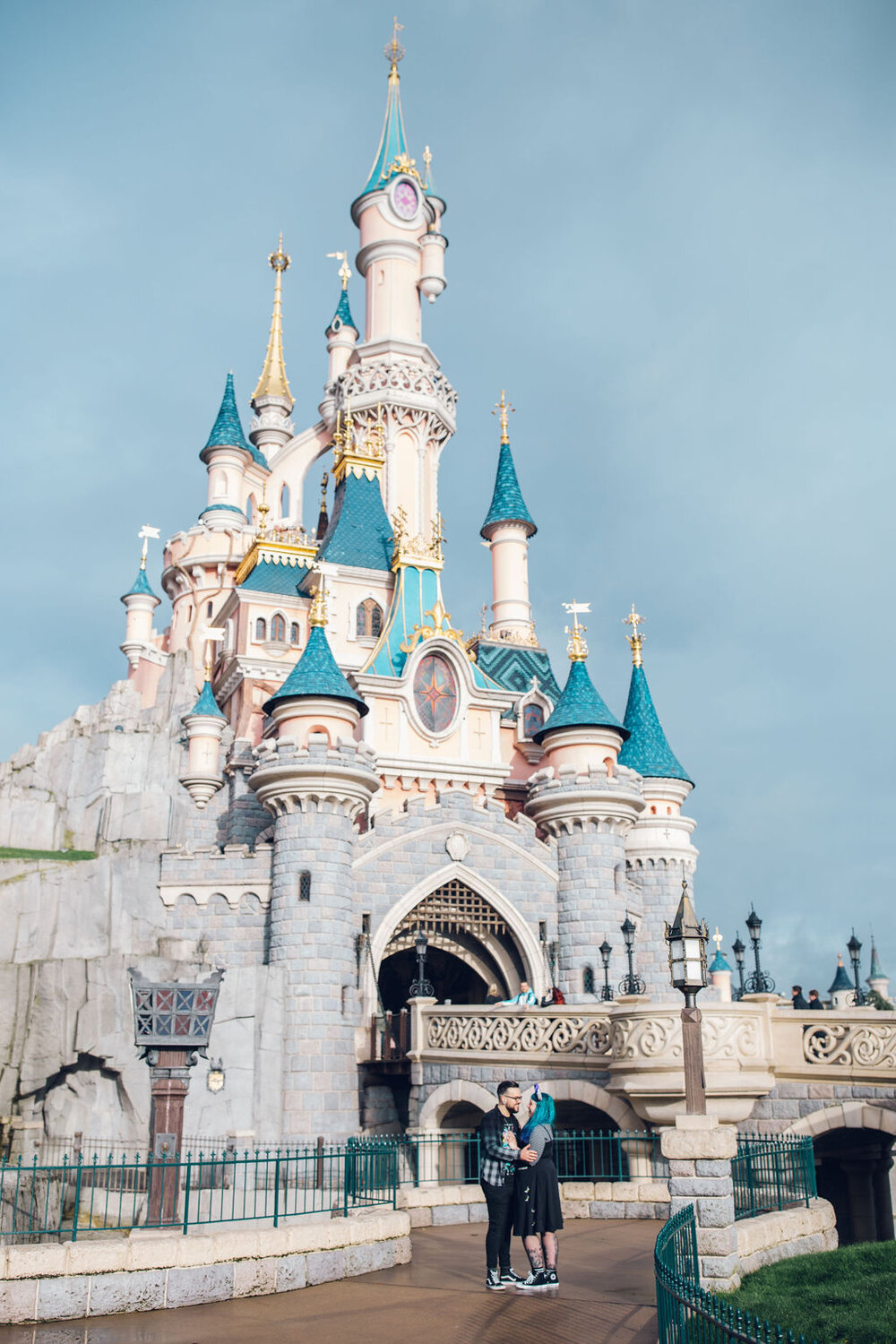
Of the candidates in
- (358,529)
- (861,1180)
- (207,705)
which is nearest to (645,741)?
(358,529)

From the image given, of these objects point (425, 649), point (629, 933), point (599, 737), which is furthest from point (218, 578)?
point (629, 933)

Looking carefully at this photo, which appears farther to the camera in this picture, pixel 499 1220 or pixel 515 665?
pixel 515 665

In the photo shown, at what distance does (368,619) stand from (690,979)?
25.4 metres

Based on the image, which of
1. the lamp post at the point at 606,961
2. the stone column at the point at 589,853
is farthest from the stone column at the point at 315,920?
the lamp post at the point at 606,961

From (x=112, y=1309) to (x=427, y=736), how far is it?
73.3ft

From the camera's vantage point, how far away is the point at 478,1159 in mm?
18172

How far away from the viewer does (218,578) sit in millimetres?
49281

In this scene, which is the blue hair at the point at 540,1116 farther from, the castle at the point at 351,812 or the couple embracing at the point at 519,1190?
the castle at the point at 351,812

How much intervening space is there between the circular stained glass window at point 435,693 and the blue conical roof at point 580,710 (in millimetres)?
2662

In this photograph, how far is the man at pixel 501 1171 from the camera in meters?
9.53

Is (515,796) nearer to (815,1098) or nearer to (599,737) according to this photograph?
(599,737)

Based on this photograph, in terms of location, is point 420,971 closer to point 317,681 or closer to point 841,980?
point 317,681

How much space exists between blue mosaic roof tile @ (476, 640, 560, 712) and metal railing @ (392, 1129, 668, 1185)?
56.8 feet

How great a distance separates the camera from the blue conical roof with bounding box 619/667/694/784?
33.5 metres
